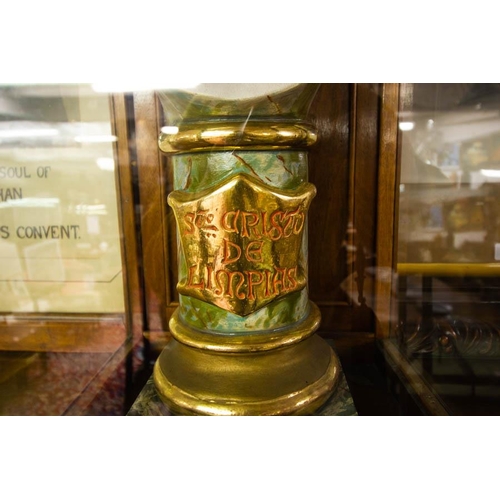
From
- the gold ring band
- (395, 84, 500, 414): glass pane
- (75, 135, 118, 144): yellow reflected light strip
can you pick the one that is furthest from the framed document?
(395, 84, 500, 414): glass pane

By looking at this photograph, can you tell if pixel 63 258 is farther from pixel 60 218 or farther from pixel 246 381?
pixel 246 381

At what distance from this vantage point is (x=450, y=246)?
1.02 meters

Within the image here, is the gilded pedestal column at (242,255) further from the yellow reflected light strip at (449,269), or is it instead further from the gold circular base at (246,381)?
the yellow reflected light strip at (449,269)

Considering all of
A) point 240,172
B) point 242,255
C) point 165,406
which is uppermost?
point 240,172

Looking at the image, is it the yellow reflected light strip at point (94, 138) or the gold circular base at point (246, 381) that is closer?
the gold circular base at point (246, 381)

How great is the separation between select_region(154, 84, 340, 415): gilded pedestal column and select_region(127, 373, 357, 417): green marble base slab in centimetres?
2

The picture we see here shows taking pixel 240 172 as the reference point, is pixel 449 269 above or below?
below

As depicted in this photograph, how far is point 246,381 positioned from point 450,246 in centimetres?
56

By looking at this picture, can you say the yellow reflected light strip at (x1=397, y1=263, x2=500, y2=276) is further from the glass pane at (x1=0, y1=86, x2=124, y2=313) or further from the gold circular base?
the glass pane at (x1=0, y1=86, x2=124, y2=313)

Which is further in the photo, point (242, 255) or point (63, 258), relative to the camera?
point (63, 258)

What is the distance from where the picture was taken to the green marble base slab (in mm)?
818

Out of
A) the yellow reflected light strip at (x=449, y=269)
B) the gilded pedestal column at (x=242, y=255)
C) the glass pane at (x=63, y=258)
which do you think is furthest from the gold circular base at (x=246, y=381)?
the yellow reflected light strip at (x=449, y=269)

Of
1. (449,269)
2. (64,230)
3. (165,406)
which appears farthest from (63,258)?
(449,269)

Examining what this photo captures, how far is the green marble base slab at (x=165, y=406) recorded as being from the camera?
32.2 inches
